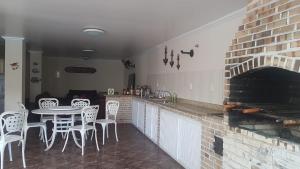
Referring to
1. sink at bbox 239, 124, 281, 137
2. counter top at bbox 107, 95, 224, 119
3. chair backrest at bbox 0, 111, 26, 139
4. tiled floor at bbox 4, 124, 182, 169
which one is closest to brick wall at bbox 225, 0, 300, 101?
sink at bbox 239, 124, 281, 137

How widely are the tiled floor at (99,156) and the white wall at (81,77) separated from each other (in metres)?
5.65

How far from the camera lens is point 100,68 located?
11062mm

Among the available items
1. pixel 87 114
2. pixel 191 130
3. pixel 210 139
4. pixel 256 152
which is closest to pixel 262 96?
pixel 256 152

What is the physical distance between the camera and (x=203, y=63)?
415cm

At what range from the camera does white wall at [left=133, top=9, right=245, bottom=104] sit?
11.7 feet

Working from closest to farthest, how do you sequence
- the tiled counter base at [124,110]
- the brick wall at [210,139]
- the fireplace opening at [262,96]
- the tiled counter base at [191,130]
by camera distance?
the fireplace opening at [262,96]
the brick wall at [210,139]
the tiled counter base at [191,130]
the tiled counter base at [124,110]

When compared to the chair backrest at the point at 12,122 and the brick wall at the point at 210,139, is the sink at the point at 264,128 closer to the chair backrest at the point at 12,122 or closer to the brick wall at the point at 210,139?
Answer: the brick wall at the point at 210,139

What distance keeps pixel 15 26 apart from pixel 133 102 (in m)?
3.52

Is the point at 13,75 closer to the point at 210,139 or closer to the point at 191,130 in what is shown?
the point at 191,130

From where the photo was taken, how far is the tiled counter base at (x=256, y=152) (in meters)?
1.60

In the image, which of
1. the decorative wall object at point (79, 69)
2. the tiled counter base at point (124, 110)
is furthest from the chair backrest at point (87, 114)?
the decorative wall object at point (79, 69)

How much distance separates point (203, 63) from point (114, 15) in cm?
170

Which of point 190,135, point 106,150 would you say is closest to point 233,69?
point 190,135

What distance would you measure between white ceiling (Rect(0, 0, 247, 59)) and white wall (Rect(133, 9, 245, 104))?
177 mm
